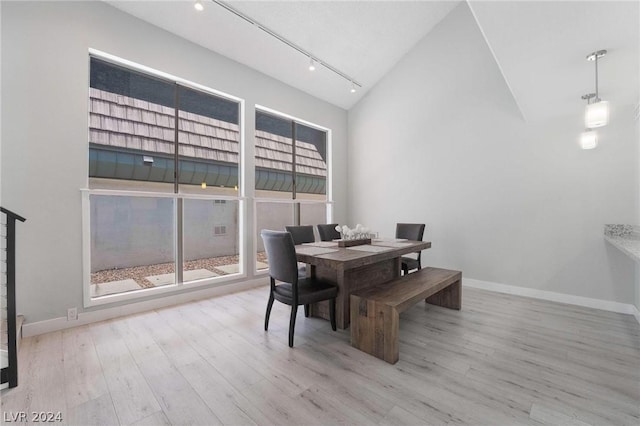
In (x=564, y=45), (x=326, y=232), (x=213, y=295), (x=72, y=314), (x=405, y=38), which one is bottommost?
(x=213, y=295)

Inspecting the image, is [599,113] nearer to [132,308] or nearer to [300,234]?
[300,234]

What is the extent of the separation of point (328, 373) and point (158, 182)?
3.00 m

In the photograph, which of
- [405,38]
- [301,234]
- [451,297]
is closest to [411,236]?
[451,297]

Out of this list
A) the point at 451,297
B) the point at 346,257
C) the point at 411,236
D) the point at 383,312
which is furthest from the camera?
the point at 411,236

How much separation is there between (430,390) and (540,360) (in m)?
1.07

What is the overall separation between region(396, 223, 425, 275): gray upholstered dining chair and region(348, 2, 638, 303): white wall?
0.62m

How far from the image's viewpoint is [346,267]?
2.21 meters

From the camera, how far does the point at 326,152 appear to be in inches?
221


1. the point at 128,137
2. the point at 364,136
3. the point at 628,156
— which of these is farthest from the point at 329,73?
the point at 628,156

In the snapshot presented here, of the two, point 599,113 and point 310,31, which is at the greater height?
point 310,31

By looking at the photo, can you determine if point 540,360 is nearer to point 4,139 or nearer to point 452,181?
point 452,181

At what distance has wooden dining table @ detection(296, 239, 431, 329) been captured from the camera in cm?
232

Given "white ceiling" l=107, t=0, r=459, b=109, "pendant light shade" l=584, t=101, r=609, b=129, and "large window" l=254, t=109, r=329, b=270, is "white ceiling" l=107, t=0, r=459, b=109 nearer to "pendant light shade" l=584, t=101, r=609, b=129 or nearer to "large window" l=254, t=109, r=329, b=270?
"large window" l=254, t=109, r=329, b=270

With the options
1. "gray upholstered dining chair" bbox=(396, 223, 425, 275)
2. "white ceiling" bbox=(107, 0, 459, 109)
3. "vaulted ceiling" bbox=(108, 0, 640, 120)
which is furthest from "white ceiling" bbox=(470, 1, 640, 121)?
"gray upholstered dining chair" bbox=(396, 223, 425, 275)
